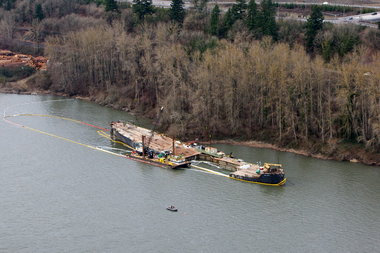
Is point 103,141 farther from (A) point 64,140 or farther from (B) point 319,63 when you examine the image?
(B) point 319,63

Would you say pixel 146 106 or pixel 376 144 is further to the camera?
pixel 146 106

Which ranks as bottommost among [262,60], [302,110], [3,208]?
[3,208]

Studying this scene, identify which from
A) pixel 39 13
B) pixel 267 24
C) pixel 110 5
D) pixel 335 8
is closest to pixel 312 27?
pixel 267 24

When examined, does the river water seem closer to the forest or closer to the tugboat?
the tugboat

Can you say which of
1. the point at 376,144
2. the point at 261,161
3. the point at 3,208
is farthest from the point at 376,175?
the point at 3,208

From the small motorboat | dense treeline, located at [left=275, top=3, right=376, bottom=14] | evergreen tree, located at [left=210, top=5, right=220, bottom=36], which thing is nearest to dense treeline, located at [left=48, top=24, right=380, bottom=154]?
evergreen tree, located at [left=210, top=5, right=220, bottom=36]

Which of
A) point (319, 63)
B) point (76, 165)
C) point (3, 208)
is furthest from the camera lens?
point (319, 63)

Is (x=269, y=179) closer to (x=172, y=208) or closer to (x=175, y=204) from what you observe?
(x=175, y=204)
